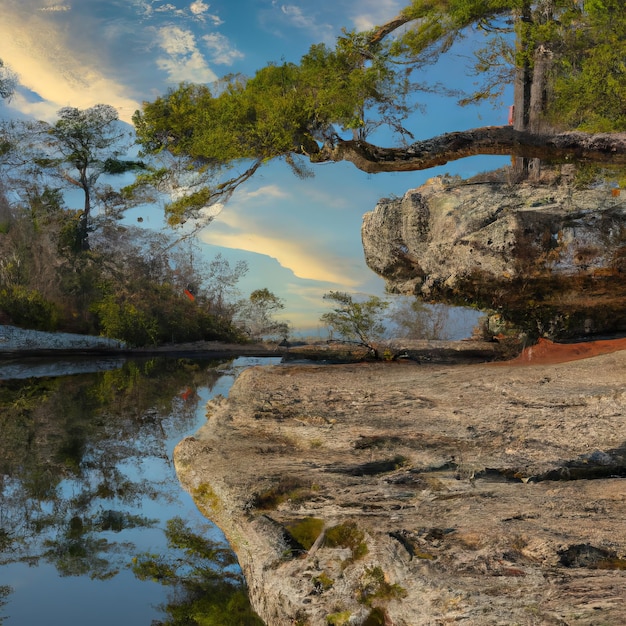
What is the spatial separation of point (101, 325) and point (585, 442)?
17.6m

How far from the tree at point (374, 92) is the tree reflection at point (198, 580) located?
6778 mm

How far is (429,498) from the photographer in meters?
4.19

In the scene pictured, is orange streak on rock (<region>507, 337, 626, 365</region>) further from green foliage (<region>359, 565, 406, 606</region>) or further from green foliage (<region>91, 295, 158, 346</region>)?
green foliage (<region>91, 295, 158, 346</region>)

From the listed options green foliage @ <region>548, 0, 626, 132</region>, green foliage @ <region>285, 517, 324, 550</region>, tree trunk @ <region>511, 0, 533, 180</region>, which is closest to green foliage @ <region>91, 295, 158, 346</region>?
tree trunk @ <region>511, 0, 533, 180</region>

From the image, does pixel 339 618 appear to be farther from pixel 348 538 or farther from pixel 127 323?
pixel 127 323

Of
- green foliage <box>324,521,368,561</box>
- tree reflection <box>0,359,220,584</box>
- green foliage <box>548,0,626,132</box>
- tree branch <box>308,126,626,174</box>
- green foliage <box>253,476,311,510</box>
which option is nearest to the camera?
green foliage <box>324,521,368,561</box>

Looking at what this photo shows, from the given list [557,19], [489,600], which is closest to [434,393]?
[489,600]

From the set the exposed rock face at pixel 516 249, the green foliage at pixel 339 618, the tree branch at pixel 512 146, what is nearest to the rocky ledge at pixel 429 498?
the green foliage at pixel 339 618

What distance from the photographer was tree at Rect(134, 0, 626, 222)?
11.1 metres

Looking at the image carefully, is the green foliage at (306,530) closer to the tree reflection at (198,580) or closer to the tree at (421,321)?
the tree reflection at (198,580)

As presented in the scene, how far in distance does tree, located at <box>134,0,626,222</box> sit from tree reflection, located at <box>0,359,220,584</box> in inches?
178

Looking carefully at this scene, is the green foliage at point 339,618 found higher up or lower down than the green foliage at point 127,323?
lower down

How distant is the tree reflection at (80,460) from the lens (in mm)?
4965

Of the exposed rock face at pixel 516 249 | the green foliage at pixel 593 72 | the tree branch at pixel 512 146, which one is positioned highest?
the green foliage at pixel 593 72
